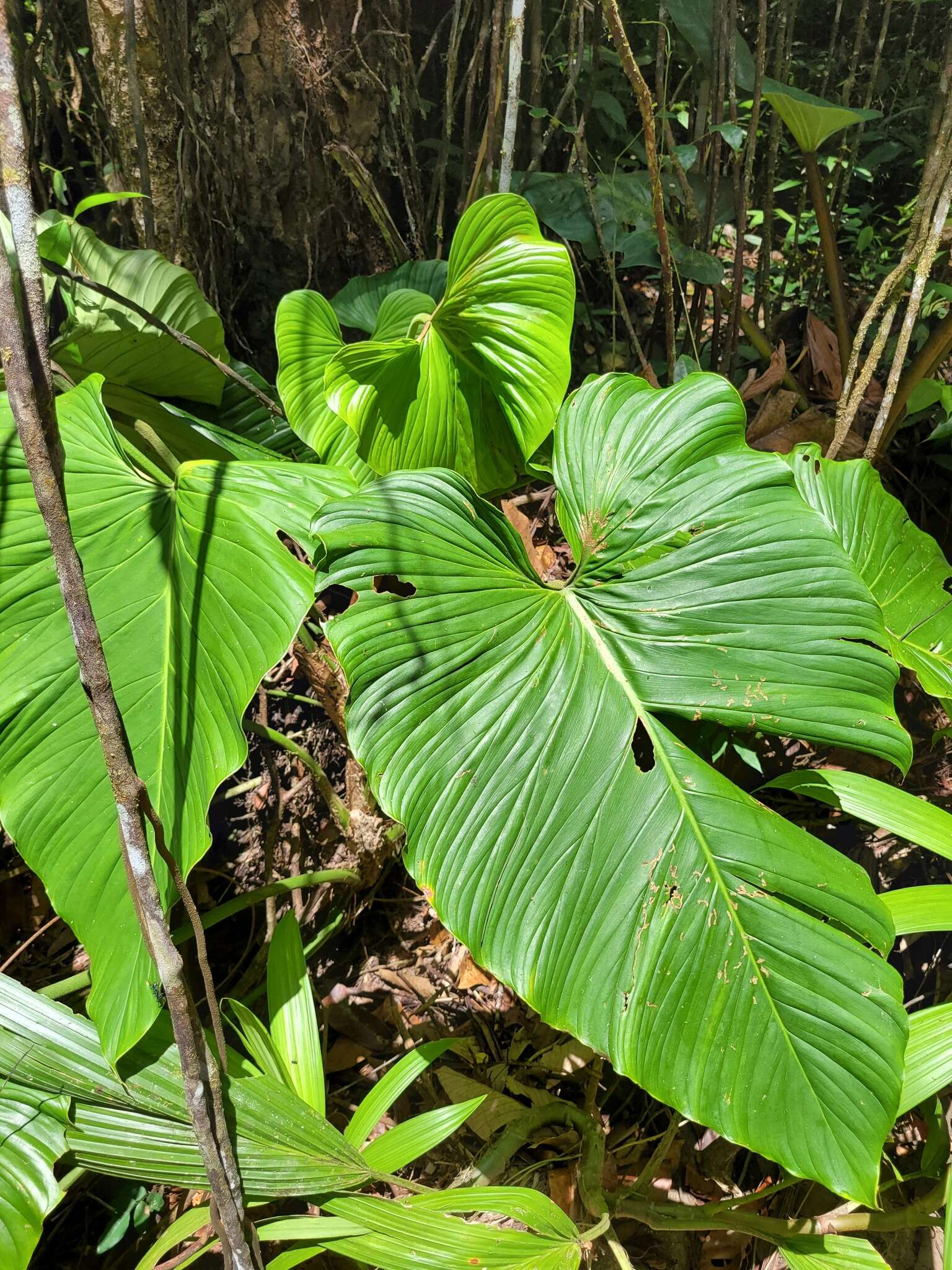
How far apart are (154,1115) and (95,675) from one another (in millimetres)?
532

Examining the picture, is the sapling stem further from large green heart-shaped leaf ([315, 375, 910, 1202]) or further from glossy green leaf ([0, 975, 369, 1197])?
glossy green leaf ([0, 975, 369, 1197])

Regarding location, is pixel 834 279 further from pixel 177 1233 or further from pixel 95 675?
pixel 177 1233

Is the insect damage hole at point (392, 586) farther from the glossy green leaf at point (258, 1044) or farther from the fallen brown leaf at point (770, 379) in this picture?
the fallen brown leaf at point (770, 379)

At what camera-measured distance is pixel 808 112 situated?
1178 mm

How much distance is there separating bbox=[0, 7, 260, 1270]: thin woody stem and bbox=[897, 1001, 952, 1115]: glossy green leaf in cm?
65

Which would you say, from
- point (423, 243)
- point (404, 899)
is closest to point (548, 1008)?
point (404, 899)

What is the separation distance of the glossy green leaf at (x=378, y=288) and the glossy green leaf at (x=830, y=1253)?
1430 millimetres

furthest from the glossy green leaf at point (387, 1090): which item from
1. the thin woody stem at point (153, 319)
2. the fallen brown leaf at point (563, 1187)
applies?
the thin woody stem at point (153, 319)

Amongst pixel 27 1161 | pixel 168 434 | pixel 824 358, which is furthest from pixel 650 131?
pixel 27 1161

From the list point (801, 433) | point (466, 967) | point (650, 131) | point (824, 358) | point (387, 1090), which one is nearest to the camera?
point (387, 1090)

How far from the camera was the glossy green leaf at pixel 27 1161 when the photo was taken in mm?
724

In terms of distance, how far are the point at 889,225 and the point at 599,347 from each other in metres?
0.81

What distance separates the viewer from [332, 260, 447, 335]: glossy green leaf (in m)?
1.41

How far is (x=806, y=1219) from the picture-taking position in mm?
896
